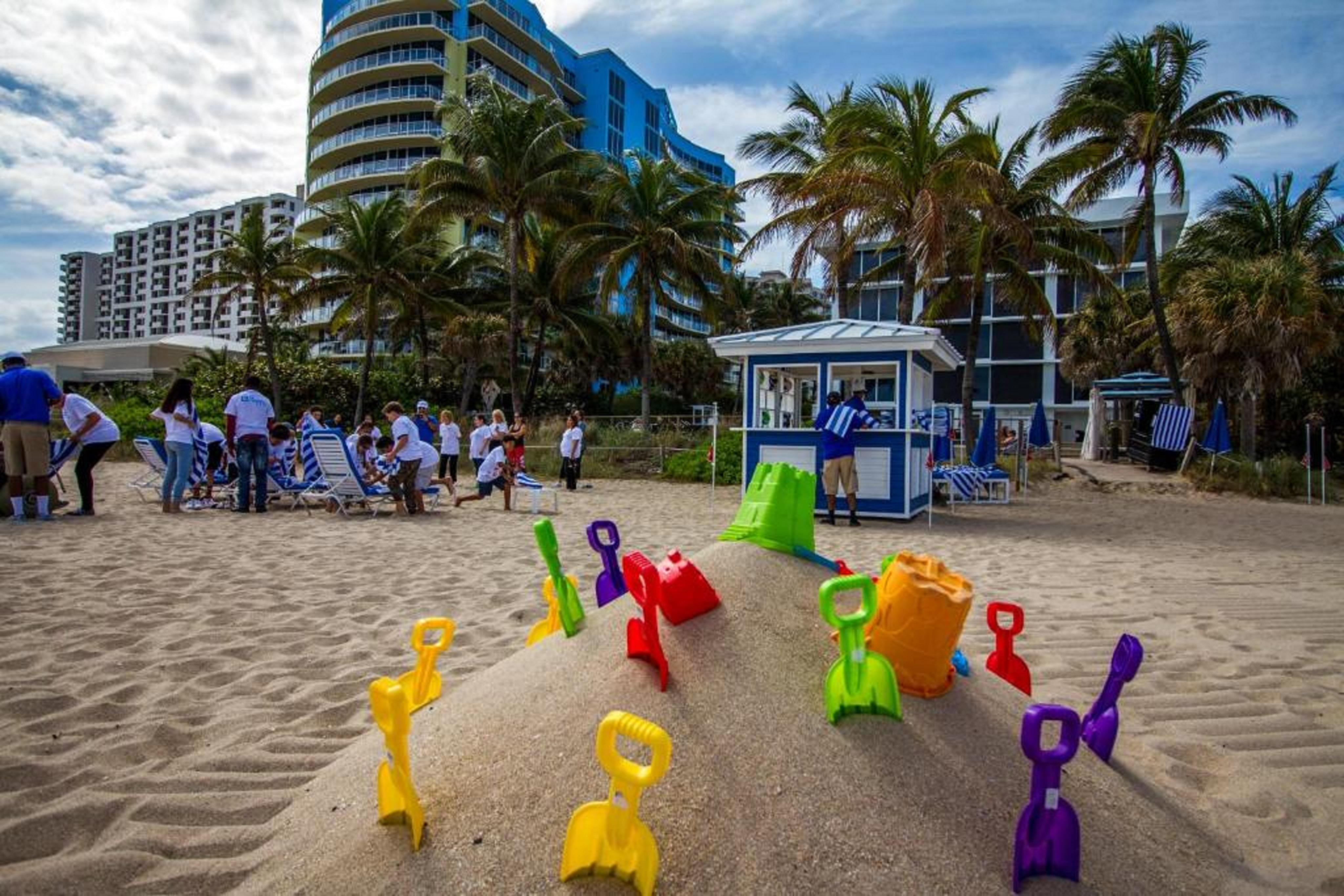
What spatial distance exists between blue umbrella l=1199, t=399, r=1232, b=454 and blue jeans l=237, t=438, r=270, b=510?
61.5ft

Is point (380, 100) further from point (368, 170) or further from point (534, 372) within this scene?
point (534, 372)

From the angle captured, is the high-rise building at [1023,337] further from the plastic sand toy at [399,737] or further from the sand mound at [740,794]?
the plastic sand toy at [399,737]

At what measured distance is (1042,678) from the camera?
359cm

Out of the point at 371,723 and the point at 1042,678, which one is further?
the point at 1042,678

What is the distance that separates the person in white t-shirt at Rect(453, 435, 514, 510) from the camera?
10992mm

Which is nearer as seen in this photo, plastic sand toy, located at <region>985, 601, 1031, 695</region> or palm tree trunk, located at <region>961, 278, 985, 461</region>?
plastic sand toy, located at <region>985, 601, 1031, 695</region>

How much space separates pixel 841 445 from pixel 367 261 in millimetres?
22447

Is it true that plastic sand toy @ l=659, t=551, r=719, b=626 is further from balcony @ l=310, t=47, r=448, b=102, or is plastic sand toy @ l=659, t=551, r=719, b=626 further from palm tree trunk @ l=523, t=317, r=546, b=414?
balcony @ l=310, t=47, r=448, b=102

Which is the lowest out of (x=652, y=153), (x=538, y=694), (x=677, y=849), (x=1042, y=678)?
(x=1042, y=678)

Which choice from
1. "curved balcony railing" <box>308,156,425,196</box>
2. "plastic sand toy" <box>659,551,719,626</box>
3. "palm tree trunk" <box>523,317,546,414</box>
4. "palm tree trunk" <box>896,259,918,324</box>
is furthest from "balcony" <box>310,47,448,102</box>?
"plastic sand toy" <box>659,551,719,626</box>

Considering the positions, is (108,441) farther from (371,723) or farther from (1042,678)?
(1042,678)

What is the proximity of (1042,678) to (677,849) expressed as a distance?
105 inches

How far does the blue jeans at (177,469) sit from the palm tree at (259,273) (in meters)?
20.6

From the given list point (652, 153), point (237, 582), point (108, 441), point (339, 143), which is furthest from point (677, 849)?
point (652, 153)
